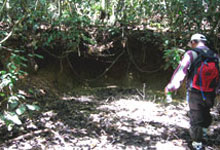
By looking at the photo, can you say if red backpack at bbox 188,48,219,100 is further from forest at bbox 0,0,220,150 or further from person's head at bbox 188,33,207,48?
forest at bbox 0,0,220,150

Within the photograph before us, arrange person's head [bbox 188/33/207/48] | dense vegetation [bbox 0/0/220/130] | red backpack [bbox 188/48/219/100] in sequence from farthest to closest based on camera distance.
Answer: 1. dense vegetation [bbox 0/0/220/130]
2. person's head [bbox 188/33/207/48]
3. red backpack [bbox 188/48/219/100]

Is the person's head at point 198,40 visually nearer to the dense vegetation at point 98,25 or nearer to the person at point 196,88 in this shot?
the person at point 196,88

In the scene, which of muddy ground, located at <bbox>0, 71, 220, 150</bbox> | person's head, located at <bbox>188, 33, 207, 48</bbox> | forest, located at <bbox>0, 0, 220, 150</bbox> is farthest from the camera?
forest, located at <bbox>0, 0, 220, 150</bbox>

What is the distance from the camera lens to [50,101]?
17.1 ft

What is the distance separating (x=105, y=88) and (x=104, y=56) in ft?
3.45

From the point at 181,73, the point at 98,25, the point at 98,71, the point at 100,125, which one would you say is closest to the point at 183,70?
the point at 181,73

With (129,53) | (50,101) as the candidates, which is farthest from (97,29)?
(50,101)

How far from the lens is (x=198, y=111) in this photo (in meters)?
2.79

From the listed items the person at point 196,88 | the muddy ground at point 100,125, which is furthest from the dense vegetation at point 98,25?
the person at point 196,88

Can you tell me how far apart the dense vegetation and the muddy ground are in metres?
1.05

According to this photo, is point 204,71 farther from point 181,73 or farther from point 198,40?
point 198,40

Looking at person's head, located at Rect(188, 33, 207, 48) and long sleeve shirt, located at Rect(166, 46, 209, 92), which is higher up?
person's head, located at Rect(188, 33, 207, 48)

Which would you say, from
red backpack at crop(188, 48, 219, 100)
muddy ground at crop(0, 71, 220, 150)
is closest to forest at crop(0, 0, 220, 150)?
muddy ground at crop(0, 71, 220, 150)

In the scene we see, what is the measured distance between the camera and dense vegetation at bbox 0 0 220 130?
525cm
